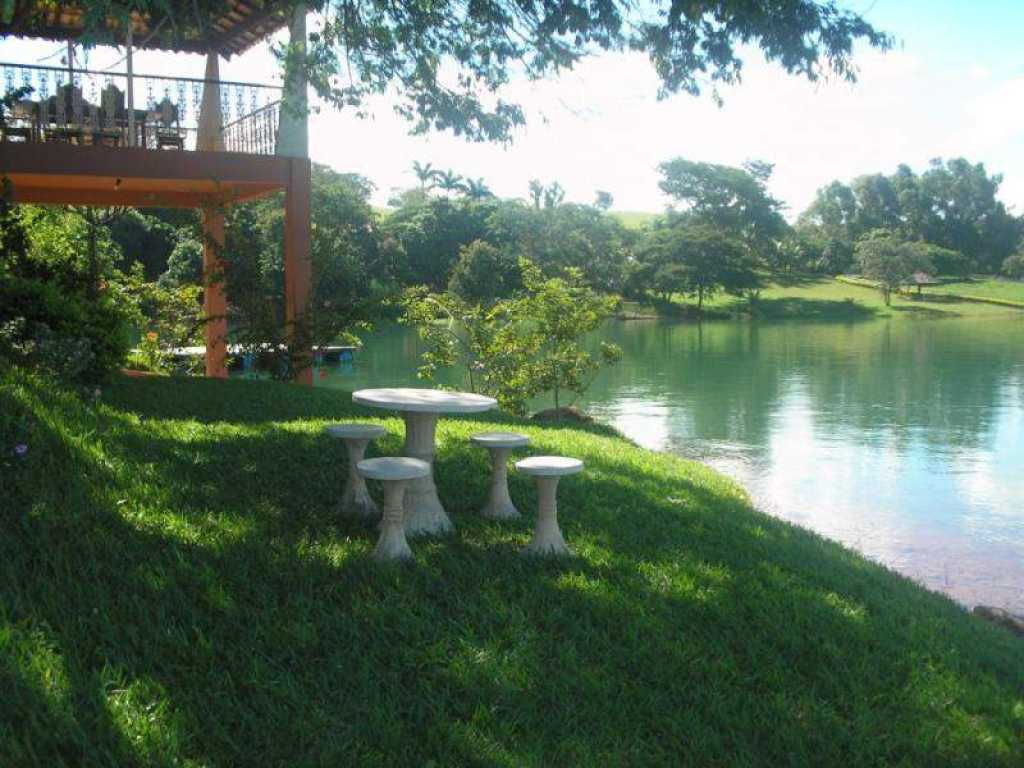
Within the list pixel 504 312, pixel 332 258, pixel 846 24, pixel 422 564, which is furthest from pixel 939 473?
pixel 422 564

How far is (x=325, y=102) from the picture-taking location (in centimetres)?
1151

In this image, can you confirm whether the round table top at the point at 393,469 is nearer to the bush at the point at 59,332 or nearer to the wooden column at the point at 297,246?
the bush at the point at 59,332

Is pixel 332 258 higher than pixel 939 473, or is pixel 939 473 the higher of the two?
pixel 332 258

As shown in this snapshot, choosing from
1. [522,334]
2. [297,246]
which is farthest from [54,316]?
[522,334]

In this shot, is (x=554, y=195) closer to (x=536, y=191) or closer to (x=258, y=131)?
(x=536, y=191)

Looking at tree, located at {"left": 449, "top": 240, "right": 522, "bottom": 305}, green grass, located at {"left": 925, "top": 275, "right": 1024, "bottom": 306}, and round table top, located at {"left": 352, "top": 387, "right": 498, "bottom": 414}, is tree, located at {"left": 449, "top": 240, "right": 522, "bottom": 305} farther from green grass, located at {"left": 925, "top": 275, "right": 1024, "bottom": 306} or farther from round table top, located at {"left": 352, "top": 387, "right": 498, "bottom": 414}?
round table top, located at {"left": 352, "top": 387, "right": 498, "bottom": 414}

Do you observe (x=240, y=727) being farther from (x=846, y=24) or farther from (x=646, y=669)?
(x=846, y=24)

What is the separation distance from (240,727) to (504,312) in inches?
426

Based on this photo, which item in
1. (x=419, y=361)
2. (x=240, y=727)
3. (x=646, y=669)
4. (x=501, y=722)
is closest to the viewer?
(x=240, y=727)

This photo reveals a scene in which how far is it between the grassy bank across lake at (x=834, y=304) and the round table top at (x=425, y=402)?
4915 cm

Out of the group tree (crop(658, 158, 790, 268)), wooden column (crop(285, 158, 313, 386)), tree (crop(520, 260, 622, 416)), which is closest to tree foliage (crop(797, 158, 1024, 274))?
tree (crop(658, 158, 790, 268))

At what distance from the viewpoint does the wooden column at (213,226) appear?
39.9 feet

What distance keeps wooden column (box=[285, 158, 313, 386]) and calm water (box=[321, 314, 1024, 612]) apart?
19.3 feet

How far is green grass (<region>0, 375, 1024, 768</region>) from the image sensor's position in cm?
319
